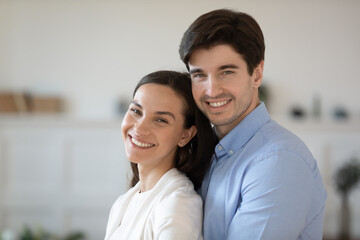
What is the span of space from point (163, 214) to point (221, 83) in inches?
16.5

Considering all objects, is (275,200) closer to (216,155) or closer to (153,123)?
(216,155)

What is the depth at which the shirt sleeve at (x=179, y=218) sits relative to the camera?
3.88ft

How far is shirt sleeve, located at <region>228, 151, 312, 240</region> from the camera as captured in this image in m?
1.11

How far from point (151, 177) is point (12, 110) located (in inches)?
155

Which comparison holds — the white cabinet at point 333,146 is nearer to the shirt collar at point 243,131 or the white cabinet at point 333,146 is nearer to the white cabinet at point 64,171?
the white cabinet at point 64,171

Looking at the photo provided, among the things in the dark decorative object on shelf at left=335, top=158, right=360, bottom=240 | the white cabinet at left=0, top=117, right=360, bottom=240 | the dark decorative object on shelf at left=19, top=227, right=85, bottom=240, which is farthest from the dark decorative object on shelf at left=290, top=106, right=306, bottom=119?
the dark decorative object on shelf at left=19, top=227, right=85, bottom=240

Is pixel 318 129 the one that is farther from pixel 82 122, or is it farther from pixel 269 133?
pixel 269 133

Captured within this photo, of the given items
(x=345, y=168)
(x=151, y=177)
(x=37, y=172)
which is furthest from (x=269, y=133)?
(x=37, y=172)

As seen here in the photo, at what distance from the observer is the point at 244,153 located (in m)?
1.27

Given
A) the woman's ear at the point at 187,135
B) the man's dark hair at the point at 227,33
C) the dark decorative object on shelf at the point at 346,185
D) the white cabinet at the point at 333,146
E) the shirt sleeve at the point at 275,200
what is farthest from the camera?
the white cabinet at the point at 333,146

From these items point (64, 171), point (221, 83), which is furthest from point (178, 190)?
point (64, 171)

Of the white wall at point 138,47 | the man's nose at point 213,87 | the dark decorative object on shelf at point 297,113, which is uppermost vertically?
the man's nose at point 213,87

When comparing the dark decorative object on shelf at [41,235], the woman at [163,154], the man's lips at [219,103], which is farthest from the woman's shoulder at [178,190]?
the dark decorative object on shelf at [41,235]

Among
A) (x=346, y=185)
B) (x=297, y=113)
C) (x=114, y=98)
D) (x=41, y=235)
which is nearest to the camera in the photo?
(x=41, y=235)
